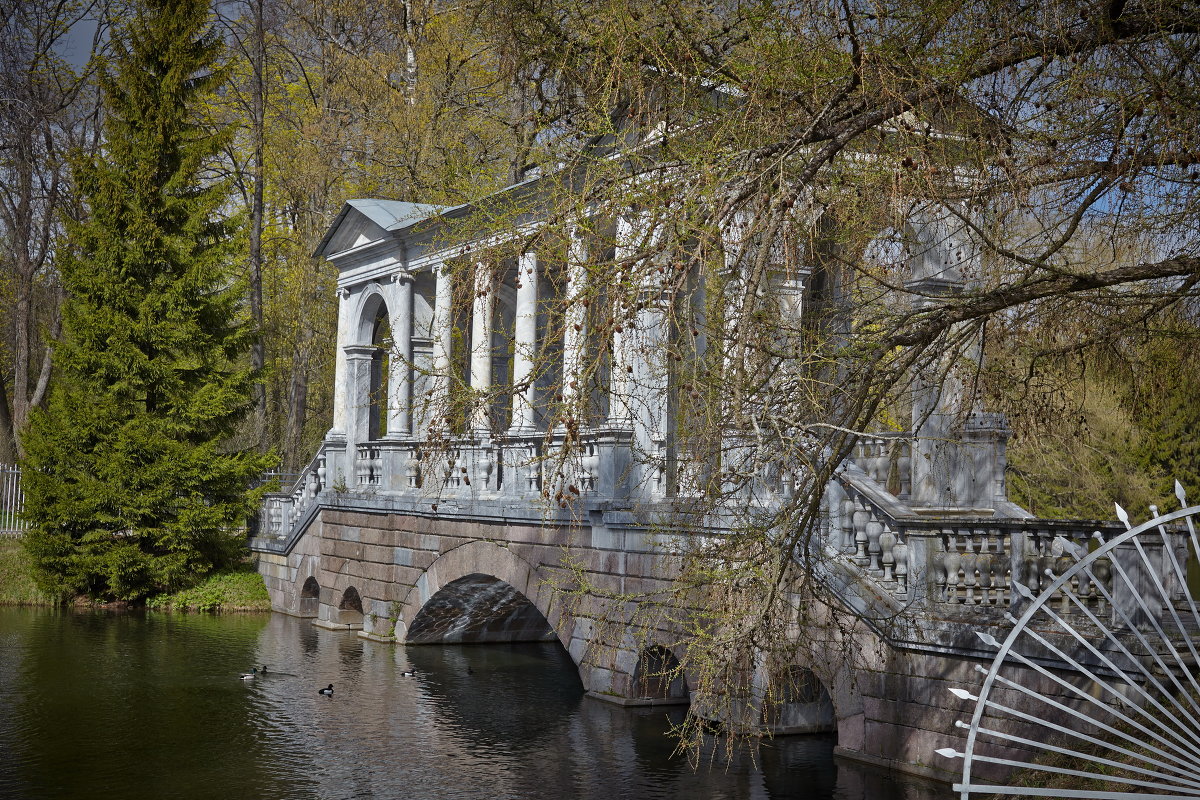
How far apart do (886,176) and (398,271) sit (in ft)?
38.2

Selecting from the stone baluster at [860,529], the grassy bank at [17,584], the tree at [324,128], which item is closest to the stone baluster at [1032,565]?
the stone baluster at [860,529]

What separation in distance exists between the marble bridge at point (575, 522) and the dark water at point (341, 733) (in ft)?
1.73

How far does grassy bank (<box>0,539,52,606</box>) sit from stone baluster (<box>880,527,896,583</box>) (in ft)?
50.6

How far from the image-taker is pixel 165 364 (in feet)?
65.9

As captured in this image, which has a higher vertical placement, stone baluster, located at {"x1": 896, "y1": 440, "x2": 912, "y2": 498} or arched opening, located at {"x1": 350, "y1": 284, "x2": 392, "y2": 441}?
arched opening, located at {"x1": 350, "y1": 284, "x2": 392, "y2": 441}

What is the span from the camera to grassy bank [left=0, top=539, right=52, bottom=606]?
20266 mm

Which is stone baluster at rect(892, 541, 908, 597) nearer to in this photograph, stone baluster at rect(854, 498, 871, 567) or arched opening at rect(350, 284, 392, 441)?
stone baluster at rect(854, 498, 871, 567)

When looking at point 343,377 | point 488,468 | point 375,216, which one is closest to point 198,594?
point 343,377

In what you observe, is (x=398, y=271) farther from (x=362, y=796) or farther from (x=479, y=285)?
(x=479, y=285)

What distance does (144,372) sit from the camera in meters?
20.0

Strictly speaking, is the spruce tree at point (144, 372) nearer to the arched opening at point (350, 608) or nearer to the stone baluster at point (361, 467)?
the stone baluster at point (361, 467)

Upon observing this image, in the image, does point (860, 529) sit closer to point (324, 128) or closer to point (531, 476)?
point (531, 476)

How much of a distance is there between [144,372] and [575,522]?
1427cm

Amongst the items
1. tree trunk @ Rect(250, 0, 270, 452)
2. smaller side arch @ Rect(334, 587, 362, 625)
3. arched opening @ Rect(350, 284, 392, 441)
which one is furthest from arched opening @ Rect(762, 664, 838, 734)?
tree trunk @ Rect(250, 0, 270, 452)
